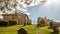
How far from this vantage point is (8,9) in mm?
2959

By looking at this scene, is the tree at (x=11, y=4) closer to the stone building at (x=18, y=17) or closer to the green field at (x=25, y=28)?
the stone building at (x=18, y=17)

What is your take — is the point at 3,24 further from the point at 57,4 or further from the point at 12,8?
the point at 57,4

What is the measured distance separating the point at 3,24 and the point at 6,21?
0.07 meters

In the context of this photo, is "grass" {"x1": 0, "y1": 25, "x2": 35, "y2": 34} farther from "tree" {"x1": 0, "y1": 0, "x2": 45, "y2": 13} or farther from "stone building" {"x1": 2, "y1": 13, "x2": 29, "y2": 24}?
"tree" {"x1": 0, "y1": 0, "x2": 45, "y2": 13}

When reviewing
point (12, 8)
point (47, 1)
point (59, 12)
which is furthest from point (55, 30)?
point (12, 8)

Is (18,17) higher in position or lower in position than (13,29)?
higher

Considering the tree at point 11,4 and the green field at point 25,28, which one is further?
the tree at point 11,4

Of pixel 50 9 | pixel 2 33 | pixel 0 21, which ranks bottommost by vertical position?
pixel 2 33

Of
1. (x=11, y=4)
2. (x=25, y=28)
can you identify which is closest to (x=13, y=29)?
(x=25, y=28)

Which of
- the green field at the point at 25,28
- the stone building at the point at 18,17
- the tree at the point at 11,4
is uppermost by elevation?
the tree at the point at 11,4

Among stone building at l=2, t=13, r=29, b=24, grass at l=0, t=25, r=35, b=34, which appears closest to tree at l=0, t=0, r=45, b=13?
stone building at l=2, t=13, r=29, b=24

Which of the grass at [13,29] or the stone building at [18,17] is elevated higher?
the stone building at [18,17]

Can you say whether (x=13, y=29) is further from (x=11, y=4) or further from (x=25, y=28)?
(x=11, y=4)

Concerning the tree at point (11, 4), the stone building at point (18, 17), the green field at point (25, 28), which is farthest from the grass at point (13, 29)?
the tree at point (11, 4)
